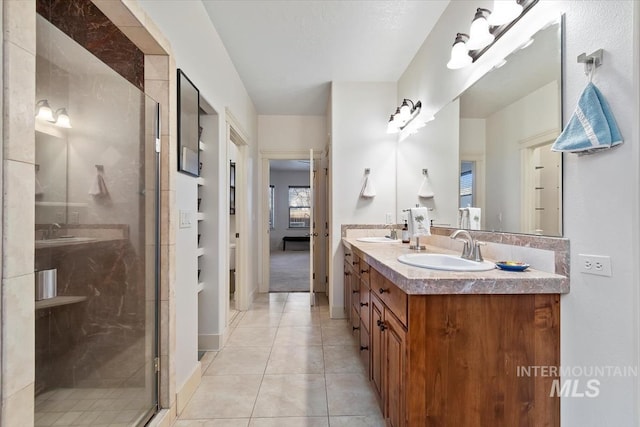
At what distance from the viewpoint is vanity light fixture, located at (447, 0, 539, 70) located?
137cm

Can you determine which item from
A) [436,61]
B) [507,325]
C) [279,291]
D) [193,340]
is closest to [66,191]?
[193,340]

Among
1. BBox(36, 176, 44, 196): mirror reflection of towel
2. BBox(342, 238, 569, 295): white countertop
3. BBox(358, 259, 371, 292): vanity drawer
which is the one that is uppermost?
BBox(36, 176, 44, 196): mirror reflection of towel

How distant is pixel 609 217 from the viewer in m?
0.98

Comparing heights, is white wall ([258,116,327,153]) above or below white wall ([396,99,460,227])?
above

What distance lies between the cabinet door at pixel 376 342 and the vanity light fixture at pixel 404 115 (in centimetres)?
185

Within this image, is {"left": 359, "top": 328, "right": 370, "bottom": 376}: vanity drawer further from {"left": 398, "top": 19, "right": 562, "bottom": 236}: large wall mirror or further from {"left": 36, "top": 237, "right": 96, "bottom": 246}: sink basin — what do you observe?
{"left": 36, "top": 237, "right": 96, "bottom": 246}: sink basin

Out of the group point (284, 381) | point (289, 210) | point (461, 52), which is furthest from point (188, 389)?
point (289, 210)

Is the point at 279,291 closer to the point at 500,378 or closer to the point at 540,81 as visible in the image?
the point at 500,378

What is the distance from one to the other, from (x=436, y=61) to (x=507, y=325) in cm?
206

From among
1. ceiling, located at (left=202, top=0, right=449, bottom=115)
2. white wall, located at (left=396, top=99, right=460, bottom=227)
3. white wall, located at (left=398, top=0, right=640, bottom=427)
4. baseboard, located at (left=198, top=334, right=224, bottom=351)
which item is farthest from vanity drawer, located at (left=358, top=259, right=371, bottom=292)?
ceiling, located at (left=202, top=0, right=449, bottom=115)

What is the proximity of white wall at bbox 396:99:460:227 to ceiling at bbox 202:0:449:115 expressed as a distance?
0.77 m

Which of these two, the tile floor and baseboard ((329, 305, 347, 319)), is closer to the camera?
the tile floor

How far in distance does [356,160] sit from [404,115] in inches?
27.3

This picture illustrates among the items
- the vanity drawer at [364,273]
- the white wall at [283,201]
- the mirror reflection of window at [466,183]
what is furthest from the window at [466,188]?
the white wall at [283,201]
